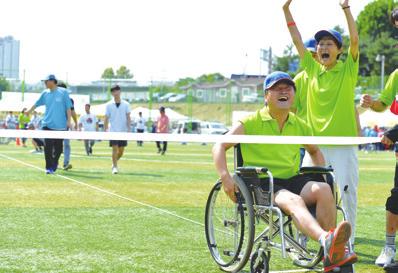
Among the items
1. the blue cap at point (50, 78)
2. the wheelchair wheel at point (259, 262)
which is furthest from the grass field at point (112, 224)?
the blue cap at point (50, 78)

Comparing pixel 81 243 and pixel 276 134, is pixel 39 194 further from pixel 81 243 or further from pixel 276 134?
pixel 276 134

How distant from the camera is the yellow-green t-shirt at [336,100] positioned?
6.89 meters

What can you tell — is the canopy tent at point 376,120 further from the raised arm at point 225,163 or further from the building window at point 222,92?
the raised arm at point 225,163

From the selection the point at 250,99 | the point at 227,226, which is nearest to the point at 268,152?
the point at 227,226

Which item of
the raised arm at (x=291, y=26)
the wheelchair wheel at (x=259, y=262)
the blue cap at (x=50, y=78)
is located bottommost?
the wheelchair wheel at (x=259, y=262)

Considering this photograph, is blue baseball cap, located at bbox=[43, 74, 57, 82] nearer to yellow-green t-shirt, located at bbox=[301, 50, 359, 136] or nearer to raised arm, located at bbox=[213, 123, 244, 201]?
yellow-green t-shirt, located at bbox=[301, 50, 359, 136]

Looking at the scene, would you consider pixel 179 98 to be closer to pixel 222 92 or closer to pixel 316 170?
pixel 222 92

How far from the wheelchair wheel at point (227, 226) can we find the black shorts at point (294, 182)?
22 cm

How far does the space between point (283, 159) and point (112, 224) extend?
295 cm

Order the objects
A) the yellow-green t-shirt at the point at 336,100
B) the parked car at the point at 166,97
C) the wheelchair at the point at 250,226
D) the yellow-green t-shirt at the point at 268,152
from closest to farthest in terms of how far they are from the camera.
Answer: the wheelchair at the point at 250,226 → the yellow-green t-shirt at the point at 268,152 → the yellow-green t-shirt at the point at 336,100 → the parked car at the point at 166,97

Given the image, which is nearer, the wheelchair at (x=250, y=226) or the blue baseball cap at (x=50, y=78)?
the wheelchair at (x=250, y=226)

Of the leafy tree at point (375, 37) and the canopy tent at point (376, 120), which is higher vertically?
the leafy tree at point (375, 37)

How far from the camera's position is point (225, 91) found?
199ft

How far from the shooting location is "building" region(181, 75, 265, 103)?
59.0 metres
